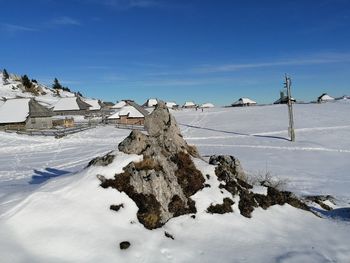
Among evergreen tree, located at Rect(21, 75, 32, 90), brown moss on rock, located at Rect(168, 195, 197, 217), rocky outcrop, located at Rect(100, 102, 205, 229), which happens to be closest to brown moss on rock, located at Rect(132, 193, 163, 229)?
rocky outcrop, located at Rect(100, 102, 205, 229)

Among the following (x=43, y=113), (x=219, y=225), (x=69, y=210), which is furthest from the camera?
(x=43, y=113)

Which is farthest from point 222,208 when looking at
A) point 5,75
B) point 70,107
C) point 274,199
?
point 5,75

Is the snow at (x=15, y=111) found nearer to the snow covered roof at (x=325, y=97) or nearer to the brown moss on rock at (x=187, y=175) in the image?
the brown moss on rock at (x=187, y=175)

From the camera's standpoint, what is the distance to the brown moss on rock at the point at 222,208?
45.2 feet

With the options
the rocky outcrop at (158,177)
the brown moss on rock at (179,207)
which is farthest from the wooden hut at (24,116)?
the brown moss on rock at (179,207)

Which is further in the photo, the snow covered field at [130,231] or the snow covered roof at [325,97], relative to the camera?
the snow covered roof at [325,97]

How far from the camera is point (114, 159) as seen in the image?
13844 millimetres

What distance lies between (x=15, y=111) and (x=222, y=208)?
194 feet

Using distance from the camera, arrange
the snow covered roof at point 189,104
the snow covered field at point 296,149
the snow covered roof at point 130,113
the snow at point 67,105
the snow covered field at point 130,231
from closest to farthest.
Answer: the snow covered field at point 130,231 < the snow covered field at point 296,149 < the snow covered roof at point 130,113 < the snow at point 67,105 < the snow covered roof at point 189,104

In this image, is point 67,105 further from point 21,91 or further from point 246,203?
point 246,203

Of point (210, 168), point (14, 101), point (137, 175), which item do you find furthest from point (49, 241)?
point (14, 101)

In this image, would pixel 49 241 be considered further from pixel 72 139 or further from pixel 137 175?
pixel 72 139

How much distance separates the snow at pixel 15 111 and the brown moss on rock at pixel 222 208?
55.7 m

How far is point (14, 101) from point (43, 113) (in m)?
7.22
